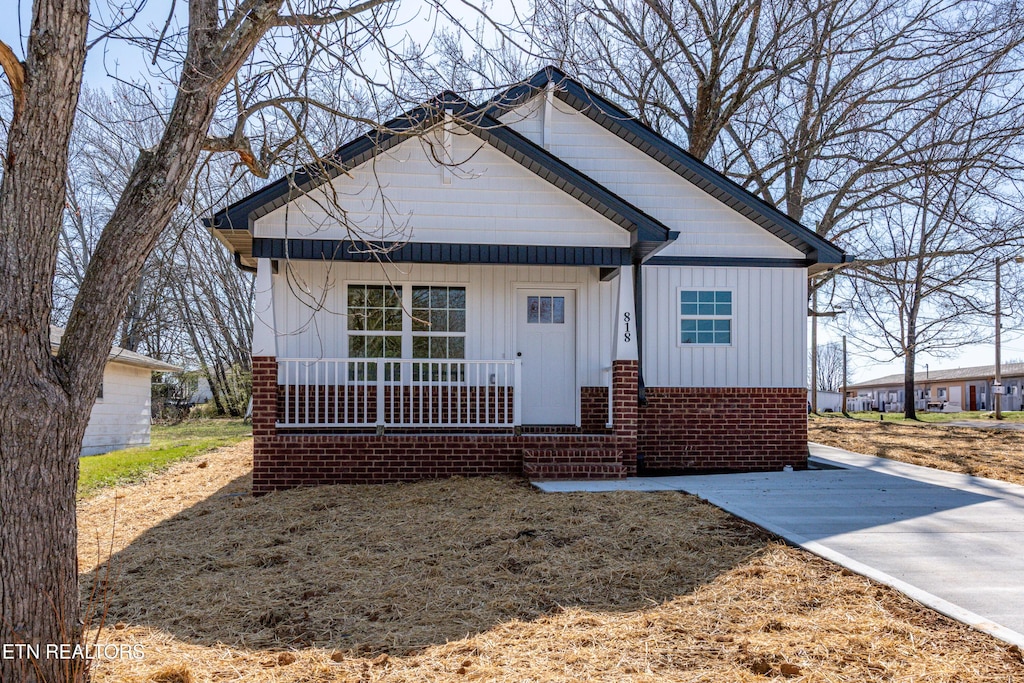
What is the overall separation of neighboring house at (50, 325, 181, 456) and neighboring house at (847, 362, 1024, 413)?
121ft

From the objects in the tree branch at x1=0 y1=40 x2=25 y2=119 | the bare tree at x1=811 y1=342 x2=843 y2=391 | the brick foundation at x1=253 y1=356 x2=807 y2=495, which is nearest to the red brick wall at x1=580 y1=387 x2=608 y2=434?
the brick foundation at x1=253 y1=356 x2=807 y2=495

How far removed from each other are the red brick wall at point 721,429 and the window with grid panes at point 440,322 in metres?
2.82

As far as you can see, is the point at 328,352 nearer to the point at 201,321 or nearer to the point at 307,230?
the point at 307,230

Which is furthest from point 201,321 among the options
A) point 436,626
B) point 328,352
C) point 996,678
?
point 996,678

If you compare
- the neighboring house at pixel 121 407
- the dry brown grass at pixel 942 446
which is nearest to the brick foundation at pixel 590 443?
the dry brown grass at pixel 942 446

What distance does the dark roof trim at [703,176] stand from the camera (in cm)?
1059

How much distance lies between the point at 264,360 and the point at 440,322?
251cm

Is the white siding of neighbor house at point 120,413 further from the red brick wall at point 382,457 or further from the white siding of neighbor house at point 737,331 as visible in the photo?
the white siding of neighbor house at point 737,331

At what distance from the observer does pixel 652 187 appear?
11.0 m

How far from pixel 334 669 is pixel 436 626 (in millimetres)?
773

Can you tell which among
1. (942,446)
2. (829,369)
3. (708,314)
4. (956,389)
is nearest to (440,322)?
(708,314)

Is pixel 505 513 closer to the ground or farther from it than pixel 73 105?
closer to the ground

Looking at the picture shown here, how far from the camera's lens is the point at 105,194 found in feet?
89.1

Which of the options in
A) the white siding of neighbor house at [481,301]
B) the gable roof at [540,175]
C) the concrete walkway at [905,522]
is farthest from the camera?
the white siding of neighbor house at [481,301]
